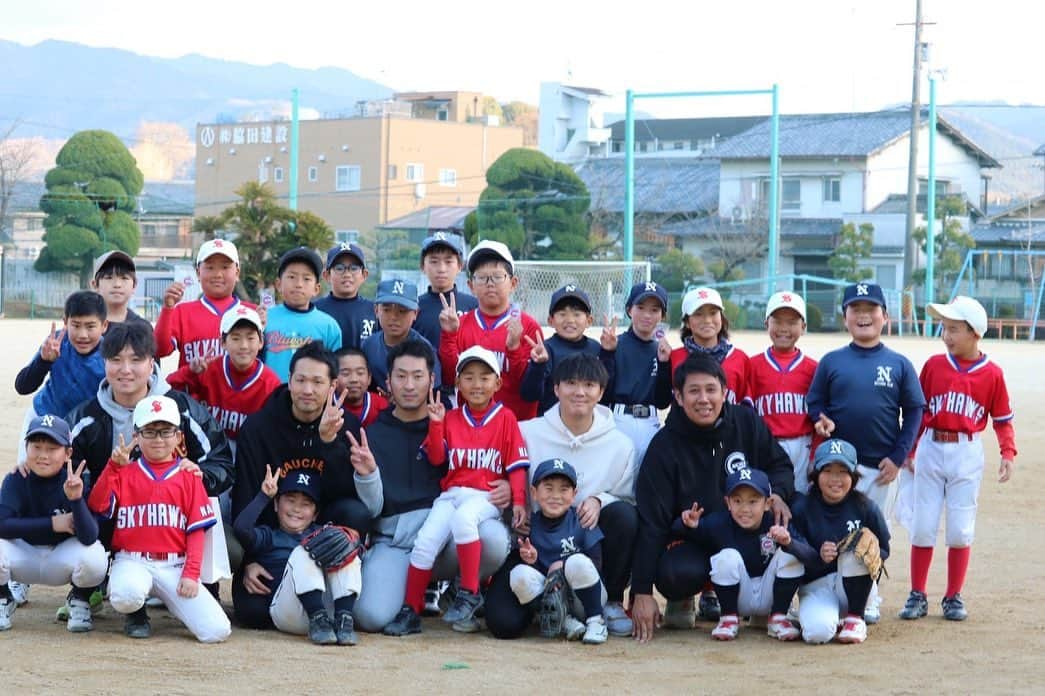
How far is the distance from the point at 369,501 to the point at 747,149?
141ft

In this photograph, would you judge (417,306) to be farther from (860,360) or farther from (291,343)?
(860,360)

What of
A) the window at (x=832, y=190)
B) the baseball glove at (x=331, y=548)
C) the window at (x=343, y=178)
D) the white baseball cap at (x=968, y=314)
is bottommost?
the baseball glove at (x=331, y=548)

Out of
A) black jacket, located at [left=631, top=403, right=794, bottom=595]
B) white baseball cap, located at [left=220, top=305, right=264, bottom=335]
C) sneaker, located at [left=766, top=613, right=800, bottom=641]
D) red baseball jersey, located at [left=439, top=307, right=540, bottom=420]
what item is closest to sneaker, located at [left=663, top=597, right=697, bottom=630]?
black jacket, located at [left=631, top=403, right=794, bottom=595]

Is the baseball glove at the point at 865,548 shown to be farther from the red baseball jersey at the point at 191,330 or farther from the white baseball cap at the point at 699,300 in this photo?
the red baseball jersey at the point at 191,330

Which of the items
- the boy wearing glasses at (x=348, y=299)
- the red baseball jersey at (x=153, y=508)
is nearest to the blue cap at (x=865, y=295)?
the boy wearing glasses at (x=348, y=299)

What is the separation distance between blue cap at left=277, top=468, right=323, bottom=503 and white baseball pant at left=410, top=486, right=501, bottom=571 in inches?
20.6

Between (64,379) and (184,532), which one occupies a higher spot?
(64,379)

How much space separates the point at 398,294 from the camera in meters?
6.97

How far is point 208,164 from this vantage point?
6381 centimetres

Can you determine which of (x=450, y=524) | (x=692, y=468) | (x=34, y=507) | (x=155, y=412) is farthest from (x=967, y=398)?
(x=34, y=507)

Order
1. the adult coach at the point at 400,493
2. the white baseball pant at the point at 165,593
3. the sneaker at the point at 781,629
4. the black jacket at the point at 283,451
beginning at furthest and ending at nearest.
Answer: the black jacket at the point at 283,451 → the adult coach at the point at 400,493 → the sneaker at the point at 781,629 → the white baseball pant at the point at 165,593

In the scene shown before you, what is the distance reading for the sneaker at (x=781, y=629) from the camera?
19.8 ft

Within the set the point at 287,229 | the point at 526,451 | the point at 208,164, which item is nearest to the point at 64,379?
the point at 526,451

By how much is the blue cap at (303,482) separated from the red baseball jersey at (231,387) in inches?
18.9
